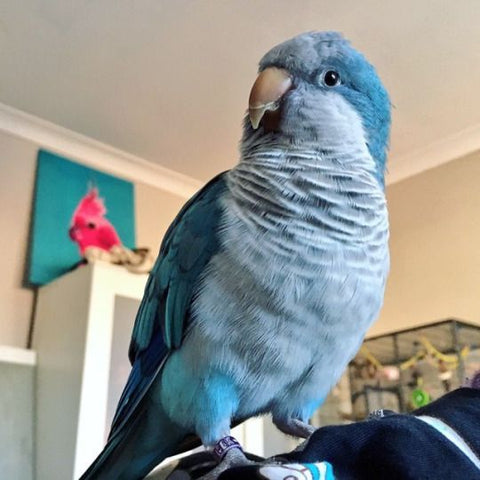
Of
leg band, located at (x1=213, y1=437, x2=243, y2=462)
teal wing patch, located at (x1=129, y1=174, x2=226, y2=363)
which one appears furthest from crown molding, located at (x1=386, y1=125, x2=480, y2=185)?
leg band, located at (x1=213, y1=437, x2=243, y2=462)

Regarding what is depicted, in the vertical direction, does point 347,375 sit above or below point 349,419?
above

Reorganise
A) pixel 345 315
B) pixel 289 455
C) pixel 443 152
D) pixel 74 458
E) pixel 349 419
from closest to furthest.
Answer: pixel 289 455 < pixel 345 315 < pixel 74 458 < pixel 349 419 < pixel 443 152

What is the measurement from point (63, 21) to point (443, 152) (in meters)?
1.23

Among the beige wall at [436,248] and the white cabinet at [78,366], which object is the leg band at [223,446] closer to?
the white cabinet at [78,366]

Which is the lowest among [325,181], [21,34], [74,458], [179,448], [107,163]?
[74,458]

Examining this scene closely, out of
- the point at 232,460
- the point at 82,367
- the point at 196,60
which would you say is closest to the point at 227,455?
the point at 232,460

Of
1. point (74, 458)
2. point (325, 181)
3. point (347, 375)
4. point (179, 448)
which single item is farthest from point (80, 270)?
point (325, 181)

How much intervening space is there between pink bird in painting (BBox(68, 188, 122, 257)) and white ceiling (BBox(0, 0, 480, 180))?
238mm

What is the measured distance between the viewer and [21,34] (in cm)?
148

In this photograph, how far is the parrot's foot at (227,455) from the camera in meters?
0.42

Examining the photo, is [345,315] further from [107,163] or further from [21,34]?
[107,163]

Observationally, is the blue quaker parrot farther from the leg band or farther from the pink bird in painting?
the pink bird in painting

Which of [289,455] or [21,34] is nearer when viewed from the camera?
[289,455]

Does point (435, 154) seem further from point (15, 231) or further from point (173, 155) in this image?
point (15, 231)
